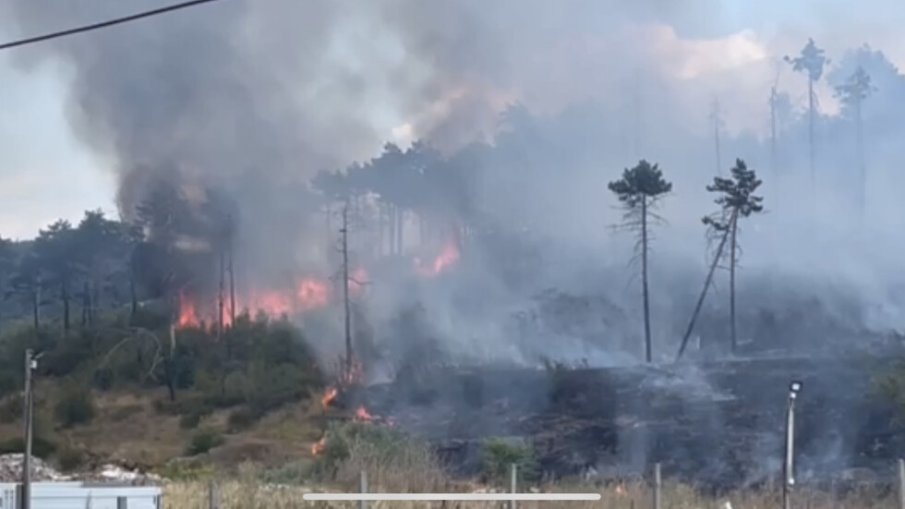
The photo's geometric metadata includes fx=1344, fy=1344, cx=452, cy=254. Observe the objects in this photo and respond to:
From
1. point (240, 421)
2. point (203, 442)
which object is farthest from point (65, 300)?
point (203, 442)

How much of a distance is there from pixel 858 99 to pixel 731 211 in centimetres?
728

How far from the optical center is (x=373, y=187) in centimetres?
4622

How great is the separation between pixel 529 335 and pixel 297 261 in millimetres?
8242

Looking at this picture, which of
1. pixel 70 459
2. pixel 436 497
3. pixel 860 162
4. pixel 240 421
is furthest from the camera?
pixel 860 162

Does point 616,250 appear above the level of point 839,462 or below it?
above

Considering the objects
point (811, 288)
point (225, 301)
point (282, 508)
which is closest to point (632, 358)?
point (811, 288)

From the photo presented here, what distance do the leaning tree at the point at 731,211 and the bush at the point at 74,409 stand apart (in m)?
18.9

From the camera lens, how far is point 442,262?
45.7 m

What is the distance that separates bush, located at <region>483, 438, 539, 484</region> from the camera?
33.4m

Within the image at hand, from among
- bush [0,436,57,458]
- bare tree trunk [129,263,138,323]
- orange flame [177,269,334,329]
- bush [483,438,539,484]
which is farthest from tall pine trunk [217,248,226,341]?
Answer: bush [483,438,539,484]

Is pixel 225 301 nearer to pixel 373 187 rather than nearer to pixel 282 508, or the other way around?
pixel 373 187

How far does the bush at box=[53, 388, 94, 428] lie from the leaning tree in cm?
1889

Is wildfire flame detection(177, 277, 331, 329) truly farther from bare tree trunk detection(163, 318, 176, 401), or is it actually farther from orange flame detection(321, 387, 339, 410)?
orange flame detection(321, 387, 339, 410)

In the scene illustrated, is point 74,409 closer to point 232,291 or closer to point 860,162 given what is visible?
point 232,291
